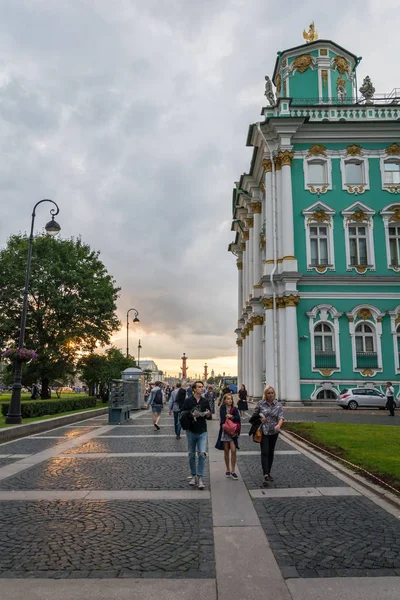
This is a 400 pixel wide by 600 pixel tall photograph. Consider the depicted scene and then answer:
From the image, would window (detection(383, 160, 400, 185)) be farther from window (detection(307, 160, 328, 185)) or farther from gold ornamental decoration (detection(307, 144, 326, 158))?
gold ornamental decoration (detection(307, 144, 326, 158))

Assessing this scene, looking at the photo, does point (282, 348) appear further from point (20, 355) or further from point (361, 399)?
point (20, 355)

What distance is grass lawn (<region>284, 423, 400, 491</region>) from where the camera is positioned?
30.5 ft

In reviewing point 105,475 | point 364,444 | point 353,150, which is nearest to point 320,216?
point 353,150

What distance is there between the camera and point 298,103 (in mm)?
36031

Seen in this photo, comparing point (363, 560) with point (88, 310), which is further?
point (88, 310)

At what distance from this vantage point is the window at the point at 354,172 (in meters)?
31.5

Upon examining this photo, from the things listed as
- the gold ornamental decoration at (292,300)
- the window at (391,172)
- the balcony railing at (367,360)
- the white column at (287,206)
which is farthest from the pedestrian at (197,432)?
the window at (391,172)

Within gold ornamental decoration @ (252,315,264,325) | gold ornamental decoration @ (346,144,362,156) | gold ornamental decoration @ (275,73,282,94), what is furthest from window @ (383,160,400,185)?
gold ornamental decoration @ (252,315,264,325)

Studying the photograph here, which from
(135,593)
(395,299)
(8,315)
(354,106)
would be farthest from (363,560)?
(8,315)

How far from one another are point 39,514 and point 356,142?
1231 inches

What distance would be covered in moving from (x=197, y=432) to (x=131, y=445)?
5935 mm

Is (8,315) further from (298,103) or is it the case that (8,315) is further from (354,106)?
(354,106)

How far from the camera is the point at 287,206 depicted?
99.4 feet

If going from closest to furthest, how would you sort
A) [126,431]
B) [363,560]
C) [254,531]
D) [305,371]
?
[363,560], [254,531], [126,431], [305,371]
